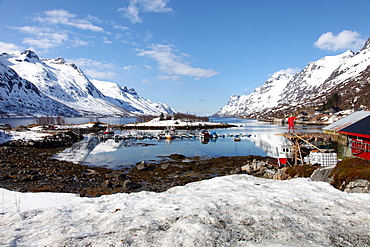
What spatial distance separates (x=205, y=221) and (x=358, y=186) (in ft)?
28.9

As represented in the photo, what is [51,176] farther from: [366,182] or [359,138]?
[359,138]

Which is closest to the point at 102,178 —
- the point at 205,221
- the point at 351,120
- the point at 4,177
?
the point at 4,177

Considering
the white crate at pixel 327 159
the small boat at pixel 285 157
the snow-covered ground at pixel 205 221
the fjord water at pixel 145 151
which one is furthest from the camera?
the fjord water at pixel 145 151

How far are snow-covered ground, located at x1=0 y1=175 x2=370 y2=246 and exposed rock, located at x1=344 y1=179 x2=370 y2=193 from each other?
0.68m

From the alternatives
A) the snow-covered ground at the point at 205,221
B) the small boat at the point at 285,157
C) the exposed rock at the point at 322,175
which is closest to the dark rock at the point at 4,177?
the snow-covered ground at the point at 205,221

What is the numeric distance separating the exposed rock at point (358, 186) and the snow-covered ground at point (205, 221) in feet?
2.24

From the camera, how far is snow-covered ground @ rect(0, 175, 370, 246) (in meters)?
7.32

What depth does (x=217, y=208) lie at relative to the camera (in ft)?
33.9

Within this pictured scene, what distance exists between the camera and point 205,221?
8.88 metres

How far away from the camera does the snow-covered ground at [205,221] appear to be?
24.0 ft

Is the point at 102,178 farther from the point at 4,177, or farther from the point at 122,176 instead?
the point at 4,177

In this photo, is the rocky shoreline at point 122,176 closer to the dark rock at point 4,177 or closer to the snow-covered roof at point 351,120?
the dark rock at point 4,177

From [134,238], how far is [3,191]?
15.0 m

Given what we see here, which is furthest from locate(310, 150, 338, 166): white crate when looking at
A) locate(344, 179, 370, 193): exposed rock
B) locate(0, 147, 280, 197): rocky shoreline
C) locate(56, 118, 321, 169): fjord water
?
locate(56, 118, 321, 169): fjord water
